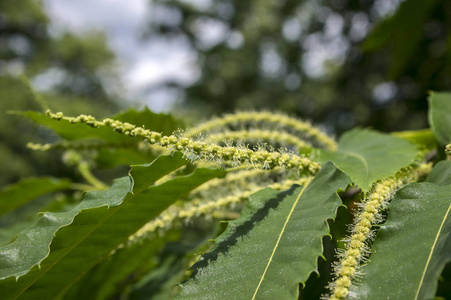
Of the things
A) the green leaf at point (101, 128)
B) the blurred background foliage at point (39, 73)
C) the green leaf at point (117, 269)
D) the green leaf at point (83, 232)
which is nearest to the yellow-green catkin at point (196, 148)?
the green leaf at point (83, 232)

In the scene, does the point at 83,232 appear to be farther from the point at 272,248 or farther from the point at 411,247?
the point at 411,247

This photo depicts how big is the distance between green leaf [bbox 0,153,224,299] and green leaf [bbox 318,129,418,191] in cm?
33

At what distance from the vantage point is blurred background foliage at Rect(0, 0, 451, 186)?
323cm

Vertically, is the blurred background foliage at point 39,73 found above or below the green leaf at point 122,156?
above

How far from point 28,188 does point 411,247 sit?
1635 mm

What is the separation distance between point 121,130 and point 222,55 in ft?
47.8

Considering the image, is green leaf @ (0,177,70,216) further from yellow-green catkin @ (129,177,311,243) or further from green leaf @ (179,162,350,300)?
green leaf @ (179,162,350,300)

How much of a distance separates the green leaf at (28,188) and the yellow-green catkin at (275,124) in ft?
2.57

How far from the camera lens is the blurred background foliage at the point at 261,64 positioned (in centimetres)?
323

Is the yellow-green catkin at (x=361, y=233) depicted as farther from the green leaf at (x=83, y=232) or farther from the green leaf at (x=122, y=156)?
the green leaf at (x=122, y=156)

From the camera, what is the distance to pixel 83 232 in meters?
0.79

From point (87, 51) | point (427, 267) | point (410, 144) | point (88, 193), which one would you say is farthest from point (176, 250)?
point (87, 51)

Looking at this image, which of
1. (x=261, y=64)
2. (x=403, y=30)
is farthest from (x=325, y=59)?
(x=403, y=30)

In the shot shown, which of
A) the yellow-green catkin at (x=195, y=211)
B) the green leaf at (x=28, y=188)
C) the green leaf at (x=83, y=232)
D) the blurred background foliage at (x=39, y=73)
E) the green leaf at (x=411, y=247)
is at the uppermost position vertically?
the blurred background foliage at (x=39, y=73)
